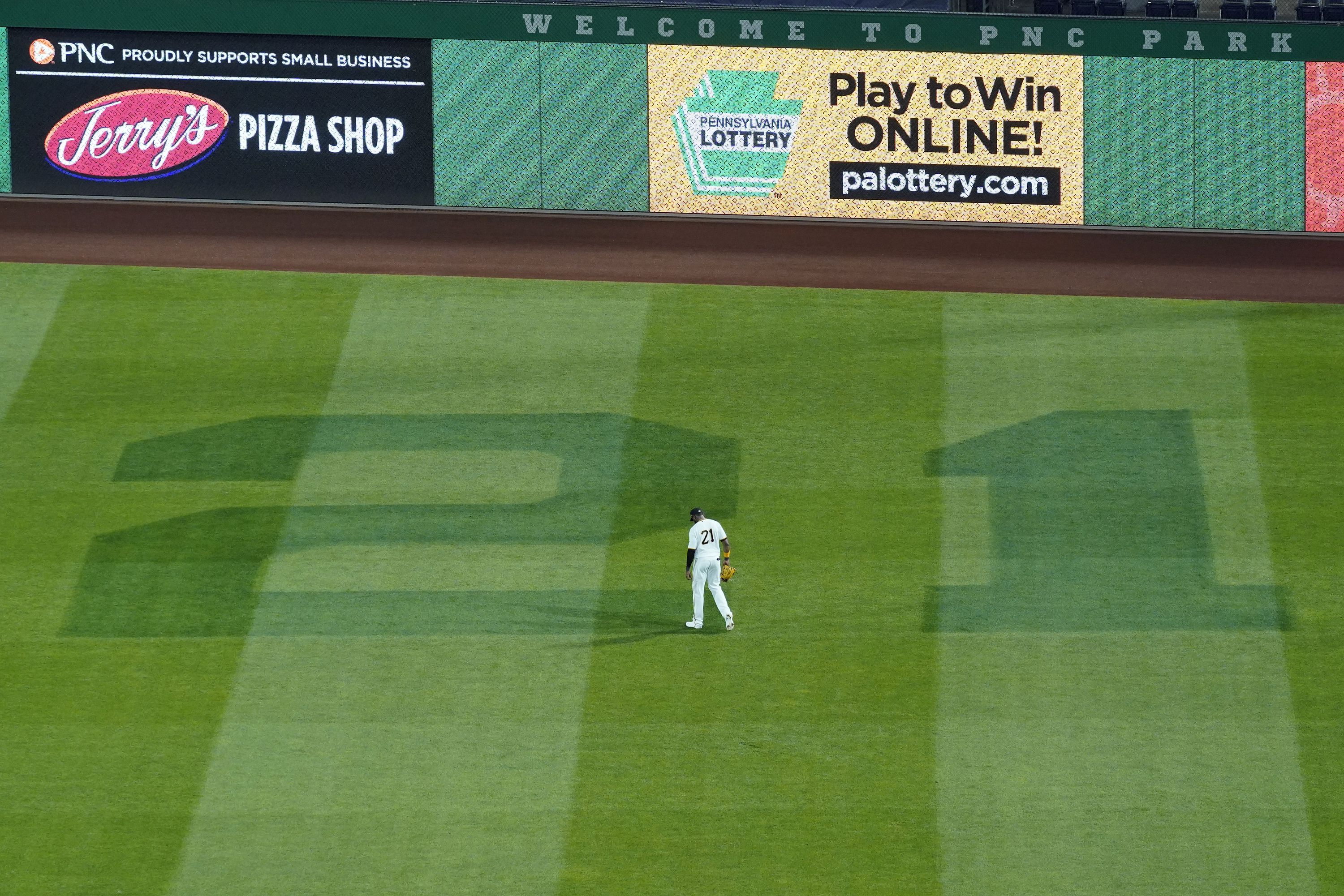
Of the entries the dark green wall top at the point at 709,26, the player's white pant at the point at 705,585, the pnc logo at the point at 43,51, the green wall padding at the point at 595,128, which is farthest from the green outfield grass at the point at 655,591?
the dark green wall top at the point at 709,26

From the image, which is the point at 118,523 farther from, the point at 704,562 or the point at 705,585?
the point at 704,562

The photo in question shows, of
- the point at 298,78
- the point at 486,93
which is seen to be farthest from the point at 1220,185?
the point at 298,78

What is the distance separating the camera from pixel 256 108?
32.6 meters

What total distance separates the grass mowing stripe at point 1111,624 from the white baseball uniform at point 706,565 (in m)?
2.60

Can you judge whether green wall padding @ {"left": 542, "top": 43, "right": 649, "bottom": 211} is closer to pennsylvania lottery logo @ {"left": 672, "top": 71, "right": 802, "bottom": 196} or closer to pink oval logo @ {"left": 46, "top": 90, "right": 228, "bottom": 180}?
pennsylvania lottery logo @ {"left": 672, "top": 71, "right": 802, "bottom": 196}

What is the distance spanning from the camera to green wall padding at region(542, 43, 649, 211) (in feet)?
105

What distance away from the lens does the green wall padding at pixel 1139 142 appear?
31.2 meters

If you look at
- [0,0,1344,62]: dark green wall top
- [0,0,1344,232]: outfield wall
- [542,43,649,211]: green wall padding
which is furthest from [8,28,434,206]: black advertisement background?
[542,43,649,211]: green wall padding

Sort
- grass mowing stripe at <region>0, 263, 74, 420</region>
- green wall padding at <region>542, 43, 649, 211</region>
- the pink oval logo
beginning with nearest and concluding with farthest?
grass mowing stripe at <region>0, 263, 74, 420</region> < green wall padding at <region>542, 43, 649, 211</region> < the pink oval logo

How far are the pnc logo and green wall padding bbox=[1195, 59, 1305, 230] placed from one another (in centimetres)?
1677

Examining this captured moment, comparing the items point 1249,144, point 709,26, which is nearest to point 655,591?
point 709,26

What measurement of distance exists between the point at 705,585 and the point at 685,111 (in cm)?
1007

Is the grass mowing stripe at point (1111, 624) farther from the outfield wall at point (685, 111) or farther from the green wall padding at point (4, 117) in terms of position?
the green wall padding at point (4, 117)

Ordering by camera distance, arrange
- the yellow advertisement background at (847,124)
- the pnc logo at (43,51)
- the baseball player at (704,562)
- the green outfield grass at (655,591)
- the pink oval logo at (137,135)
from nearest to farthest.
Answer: the green outfield grass at (655,591) < the baseball player at (704,562) < the yellow advertisement background at (847,124) < the pnc logo at (43,51) < the pink oval logo at (137,135)
